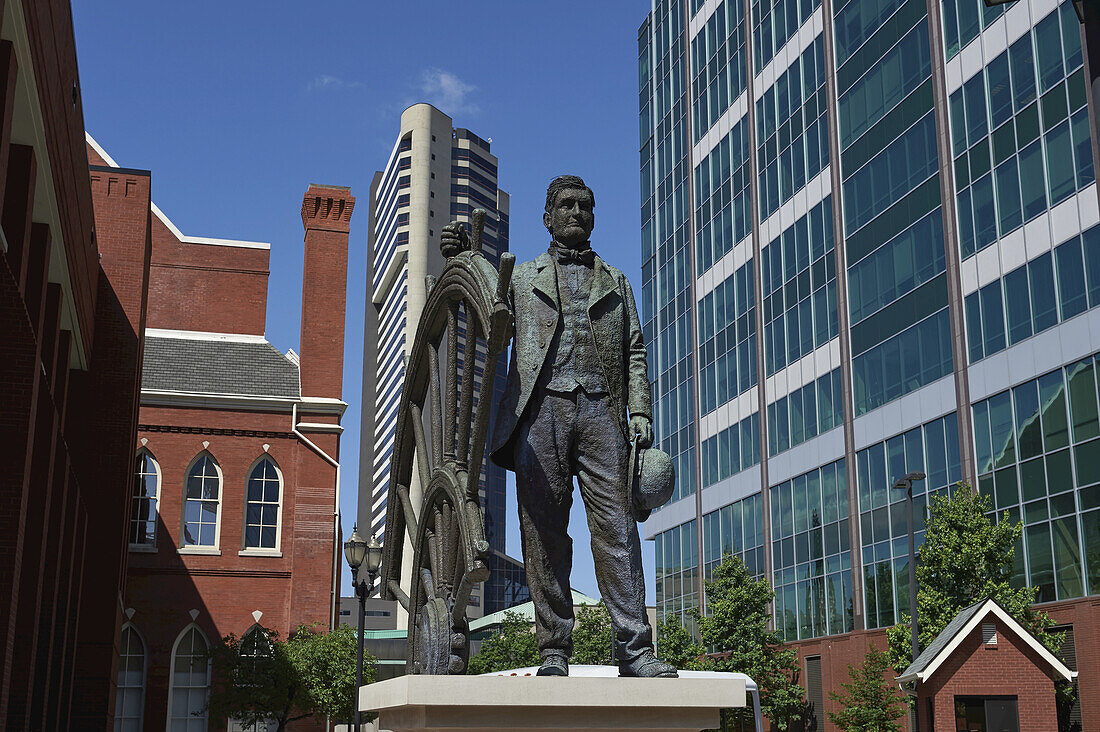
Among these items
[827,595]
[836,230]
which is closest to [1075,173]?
[836,230]

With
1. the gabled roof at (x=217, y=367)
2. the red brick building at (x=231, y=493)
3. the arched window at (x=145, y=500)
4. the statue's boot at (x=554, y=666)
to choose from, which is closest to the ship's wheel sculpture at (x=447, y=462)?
the statue's boot at (x=554, y=666)

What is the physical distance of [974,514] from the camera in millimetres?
25453

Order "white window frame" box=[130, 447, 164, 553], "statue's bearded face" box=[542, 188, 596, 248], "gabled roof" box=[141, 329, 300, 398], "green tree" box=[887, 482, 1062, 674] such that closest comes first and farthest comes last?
"statue's bearded face" box=[542, 188, 596, 248]
"green tree" box=[887, 482, 1062, 674]
"white window frame" box=[130, 447, 164, 553]
"gabled roof" box=[141, 329, 300, 398]

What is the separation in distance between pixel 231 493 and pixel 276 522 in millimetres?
1565

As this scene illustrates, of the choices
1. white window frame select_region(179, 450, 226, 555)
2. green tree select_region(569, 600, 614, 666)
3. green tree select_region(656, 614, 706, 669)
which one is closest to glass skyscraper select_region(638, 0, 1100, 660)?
green tree select_region(656, 614, 706, 669)

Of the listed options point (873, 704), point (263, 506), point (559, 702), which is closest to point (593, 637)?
point (263, 506)

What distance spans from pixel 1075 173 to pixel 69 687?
24.8m

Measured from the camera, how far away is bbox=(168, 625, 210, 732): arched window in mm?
32188

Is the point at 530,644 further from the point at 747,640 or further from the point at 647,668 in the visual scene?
the point at 647,668

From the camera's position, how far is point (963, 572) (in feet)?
83.6

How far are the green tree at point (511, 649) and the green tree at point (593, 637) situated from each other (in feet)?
5.51

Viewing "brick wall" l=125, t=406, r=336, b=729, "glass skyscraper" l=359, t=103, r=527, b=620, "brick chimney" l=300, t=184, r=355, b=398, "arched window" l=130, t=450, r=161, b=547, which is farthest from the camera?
"glass skyscraper" l=359, t=103, r=527, b=620

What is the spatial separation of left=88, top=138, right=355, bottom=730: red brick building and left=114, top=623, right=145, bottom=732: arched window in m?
0.04

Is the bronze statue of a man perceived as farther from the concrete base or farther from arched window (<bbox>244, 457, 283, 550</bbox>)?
arched window (<bbox>244, 457, 283, 550</bbox>)
